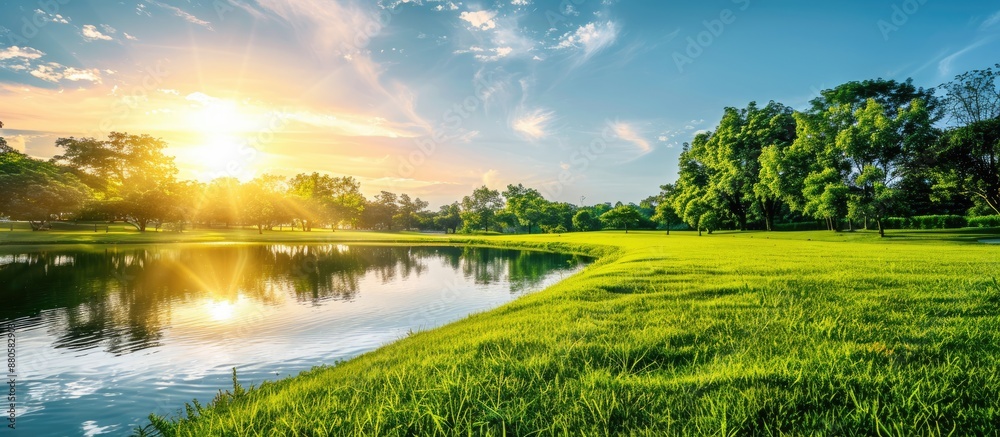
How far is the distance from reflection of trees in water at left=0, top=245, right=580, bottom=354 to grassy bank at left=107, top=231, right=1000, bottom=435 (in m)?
10.2

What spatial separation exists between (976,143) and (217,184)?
125949mm

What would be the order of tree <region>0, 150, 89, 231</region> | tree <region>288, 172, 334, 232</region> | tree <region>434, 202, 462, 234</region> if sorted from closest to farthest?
tree <region>0, 150, 89, 231</region>, tree <region>288, 172, 334, 232</region>, tree <region>434, 202, 462, 234</region>

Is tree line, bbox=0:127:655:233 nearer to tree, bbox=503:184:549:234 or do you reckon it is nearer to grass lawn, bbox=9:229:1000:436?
tree, bbox=503:184:549:234

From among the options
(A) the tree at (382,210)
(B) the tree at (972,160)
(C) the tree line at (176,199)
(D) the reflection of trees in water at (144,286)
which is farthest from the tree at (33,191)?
(B) the tree at (972,160)

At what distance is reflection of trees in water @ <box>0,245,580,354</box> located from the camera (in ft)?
43.2

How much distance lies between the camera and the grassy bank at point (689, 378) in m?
3.27

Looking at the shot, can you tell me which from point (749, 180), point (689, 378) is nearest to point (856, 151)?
point (749, 180)

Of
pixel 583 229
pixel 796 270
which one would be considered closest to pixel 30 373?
pixel 796 270

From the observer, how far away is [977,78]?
35219 millimetres

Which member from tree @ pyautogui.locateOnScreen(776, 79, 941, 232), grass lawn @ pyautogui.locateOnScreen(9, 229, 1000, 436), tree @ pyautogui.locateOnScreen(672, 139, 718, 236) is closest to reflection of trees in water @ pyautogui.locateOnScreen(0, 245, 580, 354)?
grass lawn @ pyautogui.locateOnScreen(9, 229, 1000, 436)

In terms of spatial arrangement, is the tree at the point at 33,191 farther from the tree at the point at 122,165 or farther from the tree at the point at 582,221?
the tree at the point at 582,221

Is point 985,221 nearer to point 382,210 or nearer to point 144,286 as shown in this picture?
point 144,286

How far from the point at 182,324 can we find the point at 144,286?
10447 mm

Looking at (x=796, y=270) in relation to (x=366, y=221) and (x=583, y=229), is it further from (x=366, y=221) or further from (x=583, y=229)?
(x=366, y=221)
